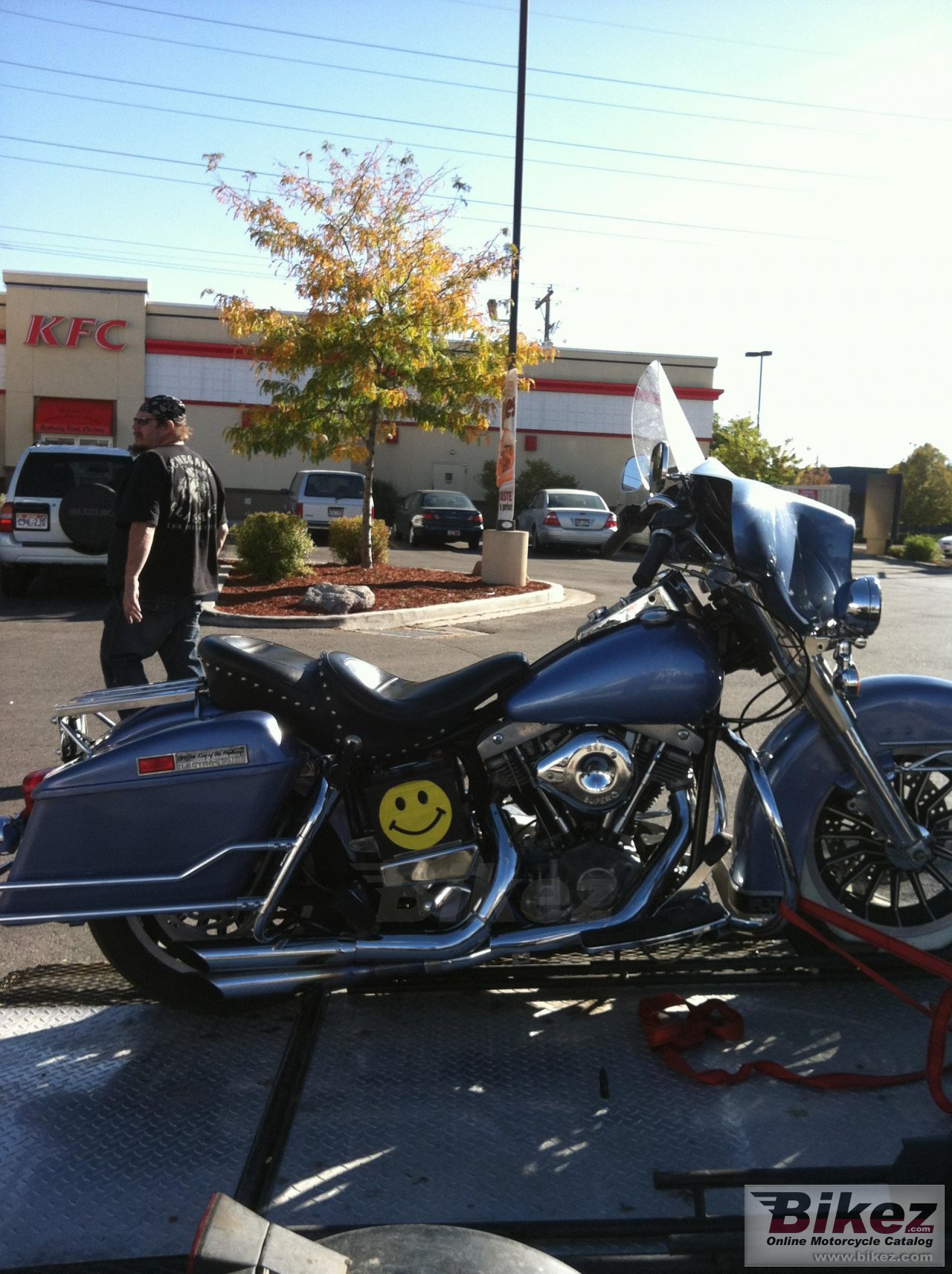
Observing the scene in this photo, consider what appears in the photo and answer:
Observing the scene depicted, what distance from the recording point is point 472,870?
10.5 feet

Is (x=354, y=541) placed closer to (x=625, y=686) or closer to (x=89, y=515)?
(x=89, y=515)

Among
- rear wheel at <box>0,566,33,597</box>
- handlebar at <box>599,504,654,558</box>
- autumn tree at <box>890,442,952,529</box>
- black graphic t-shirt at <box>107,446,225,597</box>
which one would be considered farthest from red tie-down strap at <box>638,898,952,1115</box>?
autumn tree at <box>890,442,952,529</box>

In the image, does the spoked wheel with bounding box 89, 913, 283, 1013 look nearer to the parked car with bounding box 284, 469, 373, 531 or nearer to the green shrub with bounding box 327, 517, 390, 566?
the green shrub with bounding box 327, 517, 390, 566

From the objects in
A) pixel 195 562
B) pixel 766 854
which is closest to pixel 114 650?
pixel 195 562

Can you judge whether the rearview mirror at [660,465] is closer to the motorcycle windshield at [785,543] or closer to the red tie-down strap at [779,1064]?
the motorcycle windshield at [785,543]

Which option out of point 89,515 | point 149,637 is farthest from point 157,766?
point 89,515

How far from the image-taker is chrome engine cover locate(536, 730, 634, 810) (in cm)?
313

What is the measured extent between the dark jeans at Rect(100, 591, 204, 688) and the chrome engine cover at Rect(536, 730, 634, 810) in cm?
267

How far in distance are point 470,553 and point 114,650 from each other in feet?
68.5

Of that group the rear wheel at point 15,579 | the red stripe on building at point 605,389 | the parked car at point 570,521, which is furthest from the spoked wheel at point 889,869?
the red stripe on building at point 605,389

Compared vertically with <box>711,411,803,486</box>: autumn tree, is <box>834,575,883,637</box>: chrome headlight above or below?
below

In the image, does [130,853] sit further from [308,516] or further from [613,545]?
[308,516]

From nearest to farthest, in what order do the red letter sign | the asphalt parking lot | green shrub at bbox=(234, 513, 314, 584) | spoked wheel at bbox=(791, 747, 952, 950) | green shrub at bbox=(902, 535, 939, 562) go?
spoked wheel at bbox=(791, 747, 952, 950) → the asphalt parking lot → green shrub at bbox=(234, 513, 314, 584) → green shrub at bbox=(902, 535, 939, 562) → the red letter sign

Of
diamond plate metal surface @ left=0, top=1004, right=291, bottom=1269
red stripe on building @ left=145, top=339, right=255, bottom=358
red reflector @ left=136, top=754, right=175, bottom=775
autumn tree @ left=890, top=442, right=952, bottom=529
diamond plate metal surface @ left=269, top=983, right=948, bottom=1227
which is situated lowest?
diamond plate metal surface @ left=0, top=1004, right=291, bottom=1269
